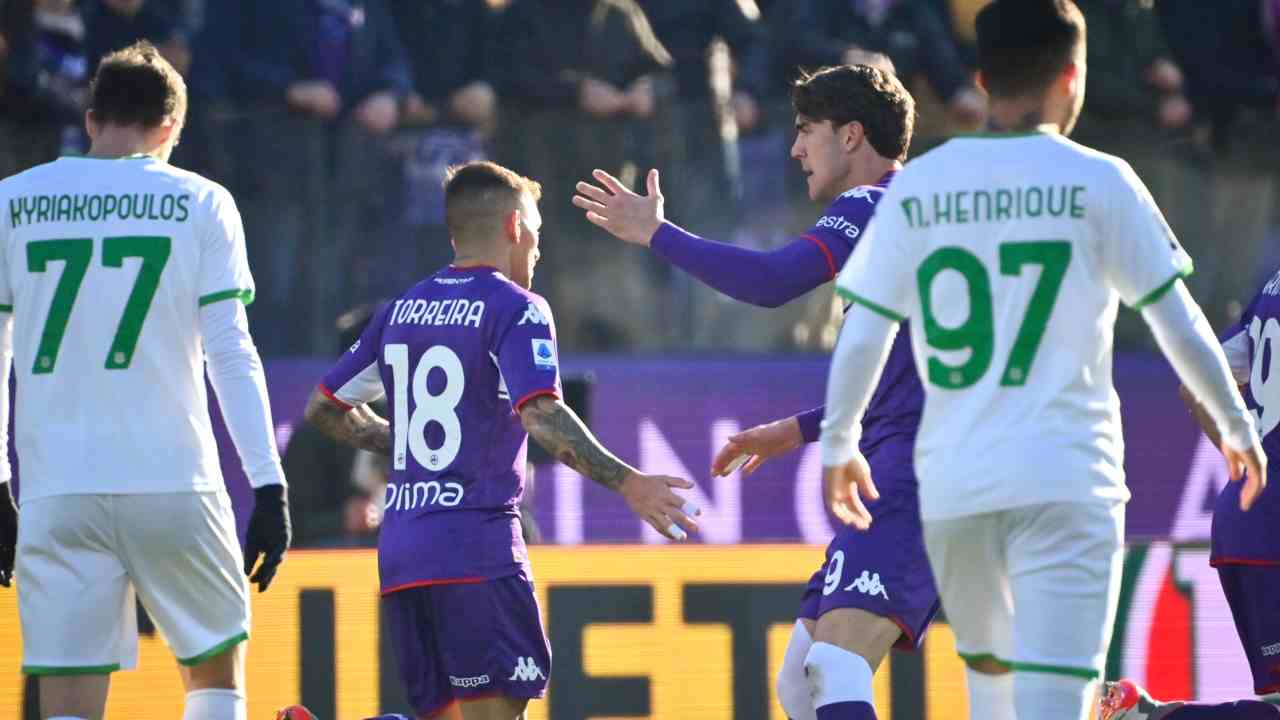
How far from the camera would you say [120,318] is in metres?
5.46

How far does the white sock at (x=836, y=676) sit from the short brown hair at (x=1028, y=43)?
1.71 m

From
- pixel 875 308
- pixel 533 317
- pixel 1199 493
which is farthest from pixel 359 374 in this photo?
pixel 1199 493

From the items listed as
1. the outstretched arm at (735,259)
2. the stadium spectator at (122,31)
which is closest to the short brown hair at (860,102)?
the outstretched arm at (735,259)

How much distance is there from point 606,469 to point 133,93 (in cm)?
166

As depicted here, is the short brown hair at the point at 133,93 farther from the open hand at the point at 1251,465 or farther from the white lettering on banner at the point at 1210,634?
the white lettering on banner at the point at 1210,634

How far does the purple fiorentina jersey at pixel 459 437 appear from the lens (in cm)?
618

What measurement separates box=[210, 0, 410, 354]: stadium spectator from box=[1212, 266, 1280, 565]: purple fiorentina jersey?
4756 millimetres

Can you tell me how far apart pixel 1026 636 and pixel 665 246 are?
1.81 meters

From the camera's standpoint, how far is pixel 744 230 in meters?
10.4

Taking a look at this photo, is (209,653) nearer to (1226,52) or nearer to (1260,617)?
(1260,617)

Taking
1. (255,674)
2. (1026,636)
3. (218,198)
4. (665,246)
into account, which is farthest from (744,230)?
(1026,636)

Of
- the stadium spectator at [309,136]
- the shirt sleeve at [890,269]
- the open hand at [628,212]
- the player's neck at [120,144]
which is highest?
the stadium spectator at [309,136]

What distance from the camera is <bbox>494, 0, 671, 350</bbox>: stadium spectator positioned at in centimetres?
1040

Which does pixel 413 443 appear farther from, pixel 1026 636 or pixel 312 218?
pixel 312 218
